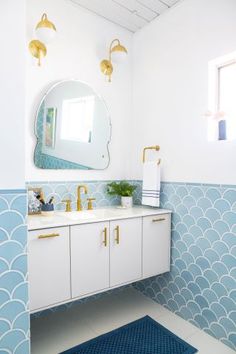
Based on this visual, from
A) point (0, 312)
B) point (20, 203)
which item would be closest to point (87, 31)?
point (20, 203)

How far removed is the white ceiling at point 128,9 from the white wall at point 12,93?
45.8 inches

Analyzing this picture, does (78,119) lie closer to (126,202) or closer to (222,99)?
(126,202)

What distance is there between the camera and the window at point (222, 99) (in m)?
1.83

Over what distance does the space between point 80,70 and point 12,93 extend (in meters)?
1.13

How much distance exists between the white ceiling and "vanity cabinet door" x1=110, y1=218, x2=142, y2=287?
1831 millimetres

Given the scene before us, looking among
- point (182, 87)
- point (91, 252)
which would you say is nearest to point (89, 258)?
point (91, 252)

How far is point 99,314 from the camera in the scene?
211cm

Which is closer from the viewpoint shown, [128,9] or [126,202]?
[128,9]

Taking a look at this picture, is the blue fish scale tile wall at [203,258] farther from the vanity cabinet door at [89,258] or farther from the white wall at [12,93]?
the white wall at [12,93]

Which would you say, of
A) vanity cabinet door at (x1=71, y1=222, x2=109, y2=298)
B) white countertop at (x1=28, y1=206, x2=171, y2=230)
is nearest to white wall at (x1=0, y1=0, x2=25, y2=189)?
white countertop at (x1=28, y1=206, x2=171, y2=230)

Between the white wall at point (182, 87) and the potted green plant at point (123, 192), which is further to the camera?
Result: the potted green plant at point (123, 192)

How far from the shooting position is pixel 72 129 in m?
2.21

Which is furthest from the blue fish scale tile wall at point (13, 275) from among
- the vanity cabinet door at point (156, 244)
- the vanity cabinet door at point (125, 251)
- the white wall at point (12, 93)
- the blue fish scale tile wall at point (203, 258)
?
the blue fish scale tile wall at point (203, 258)

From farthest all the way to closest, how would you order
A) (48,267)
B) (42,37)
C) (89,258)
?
(42,37)
(89,258)
(48,267)
